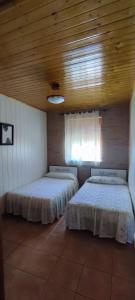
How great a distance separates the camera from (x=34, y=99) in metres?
3.45

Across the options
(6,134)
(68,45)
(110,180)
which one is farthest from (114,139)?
(68,45)

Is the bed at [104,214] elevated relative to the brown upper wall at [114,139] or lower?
lower

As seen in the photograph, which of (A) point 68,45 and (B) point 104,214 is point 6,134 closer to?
(A) point 68,45

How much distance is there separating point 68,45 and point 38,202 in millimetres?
2419

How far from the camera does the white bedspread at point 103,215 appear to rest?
85.4 inches

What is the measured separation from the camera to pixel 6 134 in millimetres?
3105

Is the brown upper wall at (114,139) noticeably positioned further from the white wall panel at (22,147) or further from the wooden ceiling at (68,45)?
the white wall panel at (22,147)

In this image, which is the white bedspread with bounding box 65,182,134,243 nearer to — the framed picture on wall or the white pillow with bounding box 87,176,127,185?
the white pillow with bounding box 87,176,127,185

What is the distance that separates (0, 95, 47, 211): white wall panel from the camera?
3105 mm

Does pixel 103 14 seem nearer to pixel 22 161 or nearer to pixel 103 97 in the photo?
pixel 103 97

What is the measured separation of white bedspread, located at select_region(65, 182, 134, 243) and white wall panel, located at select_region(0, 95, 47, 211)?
4.91 ft

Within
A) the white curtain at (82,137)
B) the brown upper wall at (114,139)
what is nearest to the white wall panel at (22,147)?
the white curtain at (82,137)

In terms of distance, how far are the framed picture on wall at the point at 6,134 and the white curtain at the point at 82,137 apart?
1612 millimetres

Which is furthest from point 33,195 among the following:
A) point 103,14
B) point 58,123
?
point 103,14
